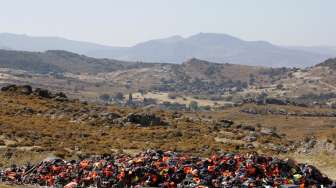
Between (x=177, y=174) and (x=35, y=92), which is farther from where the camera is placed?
(x=35, y=92)

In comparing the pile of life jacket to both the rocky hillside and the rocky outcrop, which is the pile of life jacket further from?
the rocky outcrop

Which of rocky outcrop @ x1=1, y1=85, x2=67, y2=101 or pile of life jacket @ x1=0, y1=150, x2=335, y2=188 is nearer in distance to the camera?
pile of life jacket @ x1=0, y1=150, x2=335, y2=188

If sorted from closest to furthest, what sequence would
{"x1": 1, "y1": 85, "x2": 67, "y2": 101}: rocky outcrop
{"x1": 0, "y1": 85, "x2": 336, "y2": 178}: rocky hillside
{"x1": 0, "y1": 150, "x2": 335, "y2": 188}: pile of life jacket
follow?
{"x1": 0, "y1": 150, "x2": 335, "y2": 188}: pile of life jacket → {"x1": 0, "y1": 85, "x2": 336, "y2": 178}: rocky hillside → {"x1": 1, "y1": 85, "x2": 67, "y2": 101}: rocky outcrop

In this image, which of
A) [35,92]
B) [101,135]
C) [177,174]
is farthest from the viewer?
[35,92]

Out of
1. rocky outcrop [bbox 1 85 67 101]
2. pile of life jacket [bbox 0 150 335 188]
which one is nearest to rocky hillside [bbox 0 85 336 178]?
rocky outcrop [bbox 1 85 67 101]

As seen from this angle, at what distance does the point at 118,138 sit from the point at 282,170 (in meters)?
25.8

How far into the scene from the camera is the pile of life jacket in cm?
2489

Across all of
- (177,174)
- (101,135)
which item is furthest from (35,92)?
(177,174)

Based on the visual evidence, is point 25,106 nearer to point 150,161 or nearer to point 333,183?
point 150,161

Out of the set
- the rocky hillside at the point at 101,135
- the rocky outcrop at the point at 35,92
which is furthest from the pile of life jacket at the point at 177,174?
the rocky outcrop at the point at 35,92

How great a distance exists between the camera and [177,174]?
26.1m

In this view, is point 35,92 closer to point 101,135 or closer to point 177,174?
point 101,135

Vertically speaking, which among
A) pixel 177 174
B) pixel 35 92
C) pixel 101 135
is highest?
pixel 177 174

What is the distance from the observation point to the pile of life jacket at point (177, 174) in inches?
980
